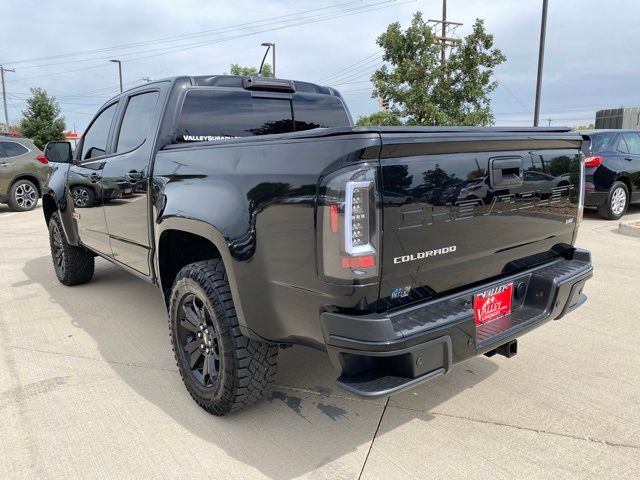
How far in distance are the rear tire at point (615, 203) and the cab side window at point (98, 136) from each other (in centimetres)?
802

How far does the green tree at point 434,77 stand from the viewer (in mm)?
14539

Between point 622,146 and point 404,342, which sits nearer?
point 404,342

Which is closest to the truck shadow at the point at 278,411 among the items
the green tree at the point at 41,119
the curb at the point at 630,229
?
the curb at the point at 630,229

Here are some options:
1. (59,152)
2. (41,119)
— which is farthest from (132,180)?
(41,119)

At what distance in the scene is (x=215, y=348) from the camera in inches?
109

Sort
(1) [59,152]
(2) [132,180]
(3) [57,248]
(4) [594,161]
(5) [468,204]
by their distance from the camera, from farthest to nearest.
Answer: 1. (4) [594,161]
2. (3) [57,248]
3. (1) [59,152]
4. (2) [132,180]
5. (5) [468,204]

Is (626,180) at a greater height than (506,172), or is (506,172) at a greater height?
(506,172)

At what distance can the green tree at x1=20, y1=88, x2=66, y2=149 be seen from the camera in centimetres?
3030

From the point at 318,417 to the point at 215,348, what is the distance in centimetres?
70

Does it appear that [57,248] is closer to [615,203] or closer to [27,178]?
[27,178]

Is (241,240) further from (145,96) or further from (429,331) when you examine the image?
(145,96)

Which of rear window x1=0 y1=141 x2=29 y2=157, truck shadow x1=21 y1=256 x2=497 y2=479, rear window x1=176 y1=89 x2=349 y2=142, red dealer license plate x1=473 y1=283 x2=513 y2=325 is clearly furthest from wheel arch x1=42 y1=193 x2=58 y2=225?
rear window x1=0 y1=141 x2=29 y2=157

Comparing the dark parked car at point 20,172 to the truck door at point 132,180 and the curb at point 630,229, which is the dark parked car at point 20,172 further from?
the curb at point 630,229

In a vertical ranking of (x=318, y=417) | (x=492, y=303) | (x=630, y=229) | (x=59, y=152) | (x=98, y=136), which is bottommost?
(x=318, y=417)
